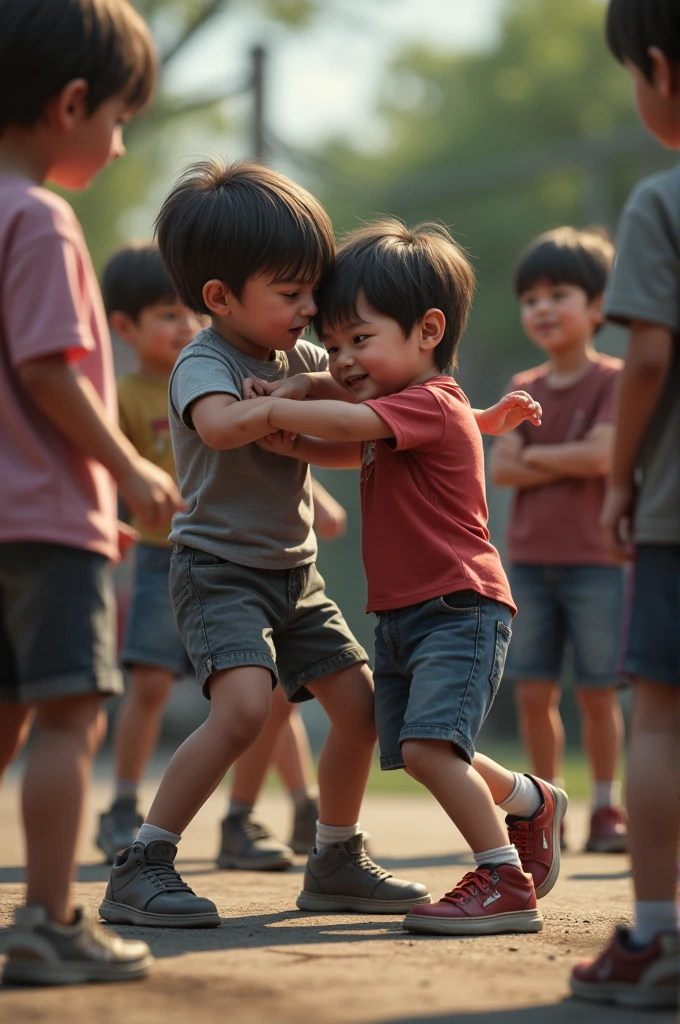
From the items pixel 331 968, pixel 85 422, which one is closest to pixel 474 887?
pixel 331 968

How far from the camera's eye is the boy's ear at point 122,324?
4500mm

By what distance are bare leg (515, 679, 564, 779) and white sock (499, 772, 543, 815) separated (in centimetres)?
147

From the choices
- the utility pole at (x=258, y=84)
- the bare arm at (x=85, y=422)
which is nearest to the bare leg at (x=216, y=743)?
the bare arm at (x=85, y=422)

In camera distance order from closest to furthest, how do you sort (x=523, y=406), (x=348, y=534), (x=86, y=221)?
(x=523, y=406) < (x=348, y=534) < (x=86, y=221)

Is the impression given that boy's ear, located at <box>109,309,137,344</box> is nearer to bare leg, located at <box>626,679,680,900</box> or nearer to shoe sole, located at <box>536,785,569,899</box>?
shoe sole, located at <box>536,785,569,899</box>

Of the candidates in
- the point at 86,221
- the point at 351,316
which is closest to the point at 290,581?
the point at 351,316

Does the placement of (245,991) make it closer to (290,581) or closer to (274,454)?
(290,581)

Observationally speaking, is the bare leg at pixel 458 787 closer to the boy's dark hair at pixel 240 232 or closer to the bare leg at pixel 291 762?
the boy's dark hair at pixel 240 232

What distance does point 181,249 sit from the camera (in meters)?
3.08

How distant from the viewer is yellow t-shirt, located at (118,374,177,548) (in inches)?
172

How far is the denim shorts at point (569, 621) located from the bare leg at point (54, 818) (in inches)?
98.4

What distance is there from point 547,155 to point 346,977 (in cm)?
774

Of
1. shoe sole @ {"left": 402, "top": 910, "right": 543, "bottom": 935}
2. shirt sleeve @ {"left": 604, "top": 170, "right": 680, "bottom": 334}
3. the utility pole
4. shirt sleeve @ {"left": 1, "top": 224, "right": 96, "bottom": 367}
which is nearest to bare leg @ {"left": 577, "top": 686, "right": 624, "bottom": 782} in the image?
shoe sole @ {"left": 402, "top": 910, "right": 543, "bottom": 935}

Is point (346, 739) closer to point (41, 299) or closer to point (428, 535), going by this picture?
point (428, 535)
